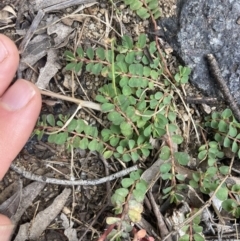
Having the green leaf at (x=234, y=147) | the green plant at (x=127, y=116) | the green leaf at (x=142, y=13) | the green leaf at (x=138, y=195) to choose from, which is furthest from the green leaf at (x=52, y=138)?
the green leaf at (x=234, y=147)

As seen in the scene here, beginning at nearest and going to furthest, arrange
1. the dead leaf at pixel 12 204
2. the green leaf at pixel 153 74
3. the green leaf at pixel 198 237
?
1. the green leaf at pixel 198 237
2. the green leaf at pixel 153 74
3. the dead leaf at pixel 12 204

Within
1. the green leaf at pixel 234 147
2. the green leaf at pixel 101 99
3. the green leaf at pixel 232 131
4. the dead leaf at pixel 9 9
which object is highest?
the dead leaf at pixel 9 9

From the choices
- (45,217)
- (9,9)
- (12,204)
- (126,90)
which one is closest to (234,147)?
(126,90)

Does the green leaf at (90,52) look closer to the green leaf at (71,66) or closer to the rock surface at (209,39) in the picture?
the green leaf at (71,66)

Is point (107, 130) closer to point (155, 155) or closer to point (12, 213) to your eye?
point (155, 155)

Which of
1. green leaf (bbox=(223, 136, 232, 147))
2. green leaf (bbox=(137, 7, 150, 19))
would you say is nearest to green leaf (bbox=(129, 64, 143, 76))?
green leaf (bbox=(137, 7, 150, 19))

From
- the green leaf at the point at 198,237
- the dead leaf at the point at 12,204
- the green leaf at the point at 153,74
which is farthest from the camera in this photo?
the dead leaf at the point at 12,204

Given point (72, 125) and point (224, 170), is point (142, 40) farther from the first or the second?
point (224, 170)
